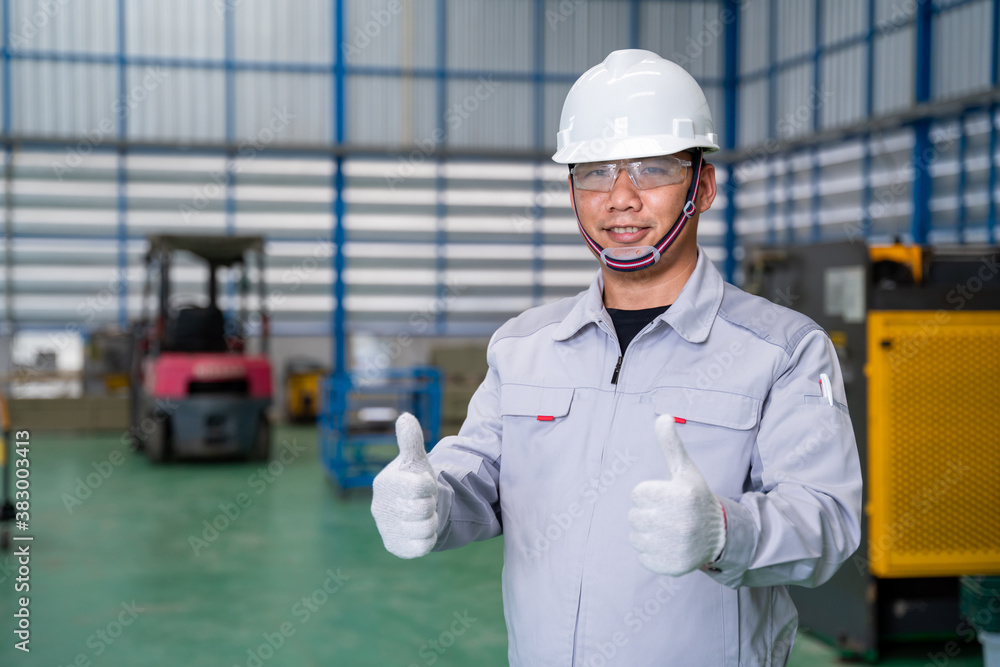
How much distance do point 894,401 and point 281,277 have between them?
11951 millimetres

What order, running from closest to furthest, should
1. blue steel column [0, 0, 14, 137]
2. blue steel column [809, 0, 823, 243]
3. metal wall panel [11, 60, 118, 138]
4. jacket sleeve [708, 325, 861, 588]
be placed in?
jacket sleeve [708, 325, 861, 588]
blue steel column [809, 0, 823, 243]
blue steel column [0, 0, 14, 137]
metal wall panel [11, 60, 118, 138]

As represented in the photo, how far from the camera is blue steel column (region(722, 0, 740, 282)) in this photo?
15.7m

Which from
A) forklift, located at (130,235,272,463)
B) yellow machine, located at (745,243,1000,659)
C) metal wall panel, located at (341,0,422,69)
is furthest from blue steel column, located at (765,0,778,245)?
yellow machine, located at (745,243,1000,659)

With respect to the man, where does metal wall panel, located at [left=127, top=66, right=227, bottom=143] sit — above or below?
above

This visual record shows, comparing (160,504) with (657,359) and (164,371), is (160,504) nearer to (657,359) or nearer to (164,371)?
(164,371)

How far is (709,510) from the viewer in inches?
53.4

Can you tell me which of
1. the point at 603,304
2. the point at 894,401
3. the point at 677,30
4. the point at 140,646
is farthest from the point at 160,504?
the point at 677,30

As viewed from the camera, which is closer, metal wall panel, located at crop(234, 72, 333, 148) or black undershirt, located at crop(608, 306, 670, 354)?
black undershirt, located at crop(608, 306, 670, 354)

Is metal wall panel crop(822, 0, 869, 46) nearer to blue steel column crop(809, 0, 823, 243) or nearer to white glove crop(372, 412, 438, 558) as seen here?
blue steel column crop(809, 0, 823, 243)

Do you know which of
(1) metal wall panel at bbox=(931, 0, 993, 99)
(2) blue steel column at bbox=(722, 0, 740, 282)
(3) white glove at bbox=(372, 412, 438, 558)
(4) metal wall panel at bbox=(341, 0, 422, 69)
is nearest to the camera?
(3) white glove at bbox=(372, 412, 438, 558)

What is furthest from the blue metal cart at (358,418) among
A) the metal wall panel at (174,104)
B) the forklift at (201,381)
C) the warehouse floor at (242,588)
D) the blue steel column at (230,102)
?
the metal wall panel at (174,104)

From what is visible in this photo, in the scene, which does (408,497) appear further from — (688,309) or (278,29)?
(278,29)

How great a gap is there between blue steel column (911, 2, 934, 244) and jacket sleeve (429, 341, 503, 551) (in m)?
10.8

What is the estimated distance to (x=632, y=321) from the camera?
1.90m
